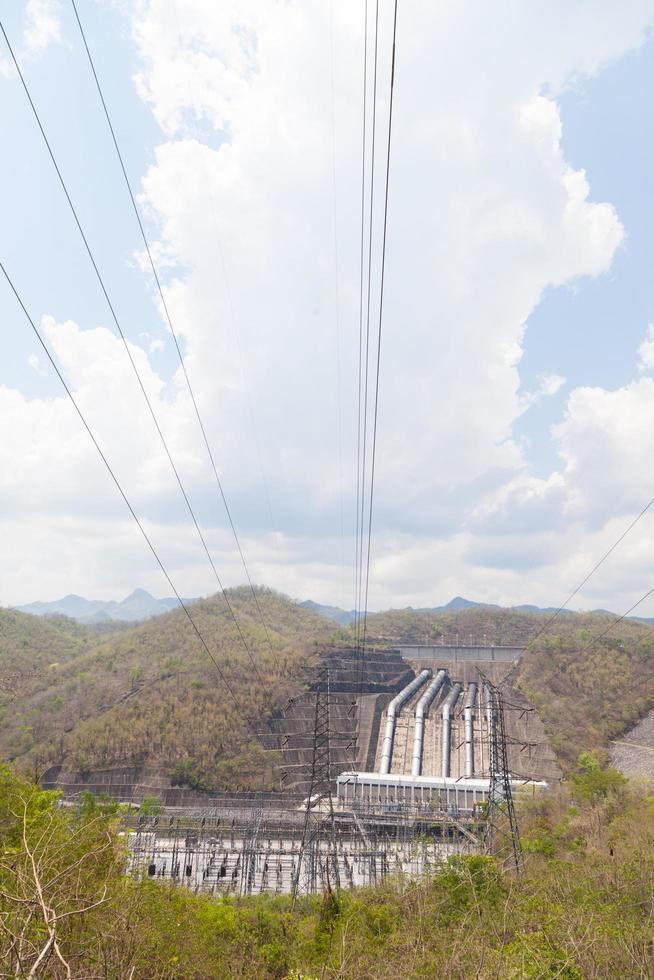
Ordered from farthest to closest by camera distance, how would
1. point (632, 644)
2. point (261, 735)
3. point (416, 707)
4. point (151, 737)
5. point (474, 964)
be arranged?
point (632, 644) → point (416, 707) → point (261, 735) → point (151, 737) → point (474, 964)

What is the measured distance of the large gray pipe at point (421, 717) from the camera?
2370 inches

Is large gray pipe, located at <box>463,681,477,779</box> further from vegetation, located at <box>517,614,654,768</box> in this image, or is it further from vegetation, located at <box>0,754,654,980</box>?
vegetation, located at <box>0,754,654,980</box>

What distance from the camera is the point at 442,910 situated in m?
16.1

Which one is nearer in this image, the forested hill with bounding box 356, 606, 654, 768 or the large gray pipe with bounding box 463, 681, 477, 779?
the large gray pipe with bounding box 463, 681, 477, 779

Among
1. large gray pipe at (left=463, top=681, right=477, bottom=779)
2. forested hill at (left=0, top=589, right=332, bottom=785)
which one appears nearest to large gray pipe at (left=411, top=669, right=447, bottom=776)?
large gray pipe at (left=463, top=681, right=477, bottom=779)

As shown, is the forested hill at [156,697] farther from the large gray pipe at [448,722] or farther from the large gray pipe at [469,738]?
the large gray pipe at [469,738]

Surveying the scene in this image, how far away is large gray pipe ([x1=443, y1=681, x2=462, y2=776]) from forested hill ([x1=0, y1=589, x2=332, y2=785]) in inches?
786

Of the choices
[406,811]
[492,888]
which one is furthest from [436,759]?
[492,888]

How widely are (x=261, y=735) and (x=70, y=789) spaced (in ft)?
67.9

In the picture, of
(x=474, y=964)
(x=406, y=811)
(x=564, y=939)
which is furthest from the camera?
(x=406, y=811)

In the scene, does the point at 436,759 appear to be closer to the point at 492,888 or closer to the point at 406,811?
the point at 406,811

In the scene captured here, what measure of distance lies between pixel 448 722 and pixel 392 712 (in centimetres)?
701

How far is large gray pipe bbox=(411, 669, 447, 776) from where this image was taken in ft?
197

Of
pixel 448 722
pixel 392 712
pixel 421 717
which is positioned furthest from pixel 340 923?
pixel 392 712
